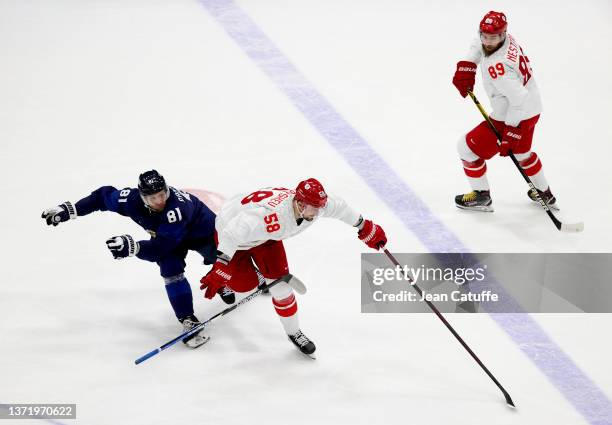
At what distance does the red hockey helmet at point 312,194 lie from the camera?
326cm

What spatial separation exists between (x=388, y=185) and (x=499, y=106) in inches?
33.7

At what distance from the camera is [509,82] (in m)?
4.21

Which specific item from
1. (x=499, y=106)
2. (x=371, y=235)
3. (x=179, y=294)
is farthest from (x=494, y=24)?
(x=179, y=294)

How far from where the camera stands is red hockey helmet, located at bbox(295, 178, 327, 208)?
128 inches

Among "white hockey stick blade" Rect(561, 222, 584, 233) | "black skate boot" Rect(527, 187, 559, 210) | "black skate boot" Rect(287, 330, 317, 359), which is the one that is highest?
"black skate boot" Rect(527, 187, 559, 210)

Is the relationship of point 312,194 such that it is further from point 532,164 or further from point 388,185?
point 532,164

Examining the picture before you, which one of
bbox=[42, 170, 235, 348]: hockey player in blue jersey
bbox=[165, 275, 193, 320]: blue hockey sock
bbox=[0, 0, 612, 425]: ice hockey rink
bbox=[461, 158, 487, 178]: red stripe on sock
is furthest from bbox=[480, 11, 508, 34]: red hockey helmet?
bbox=[165, 275, 193, 320]: blue hockey sock

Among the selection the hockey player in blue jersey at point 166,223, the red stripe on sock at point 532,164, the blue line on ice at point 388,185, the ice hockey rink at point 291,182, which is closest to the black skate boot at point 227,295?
the ice hockey rink at point 291,182

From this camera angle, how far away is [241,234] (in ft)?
10.9

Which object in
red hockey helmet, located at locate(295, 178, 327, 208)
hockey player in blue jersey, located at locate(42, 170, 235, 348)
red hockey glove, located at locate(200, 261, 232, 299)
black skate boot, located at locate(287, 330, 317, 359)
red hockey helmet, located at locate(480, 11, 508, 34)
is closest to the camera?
red hockey helmet, located at locate(295, 178, 327, 208)

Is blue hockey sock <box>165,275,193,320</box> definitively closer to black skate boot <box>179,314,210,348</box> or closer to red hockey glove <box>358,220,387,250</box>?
black skate boot <box>179,314,210,348</box>

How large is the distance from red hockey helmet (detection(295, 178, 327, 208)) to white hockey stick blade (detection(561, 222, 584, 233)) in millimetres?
1822

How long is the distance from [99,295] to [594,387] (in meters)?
2.45

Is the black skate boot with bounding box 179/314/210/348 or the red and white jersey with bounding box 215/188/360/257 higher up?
the red and white jersey with bounding box 215/188/360/257
